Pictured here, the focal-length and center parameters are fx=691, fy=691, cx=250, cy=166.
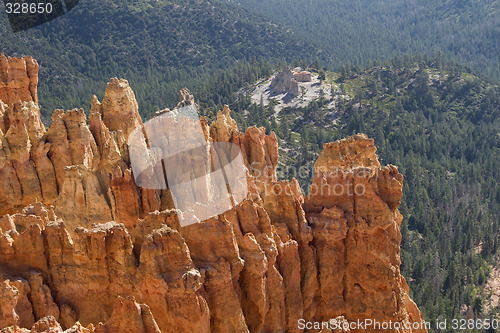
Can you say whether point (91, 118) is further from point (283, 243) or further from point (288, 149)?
point (288, 149)

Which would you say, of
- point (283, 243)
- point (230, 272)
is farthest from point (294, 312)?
point (230, 272)

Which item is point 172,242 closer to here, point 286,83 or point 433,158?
point 433,158

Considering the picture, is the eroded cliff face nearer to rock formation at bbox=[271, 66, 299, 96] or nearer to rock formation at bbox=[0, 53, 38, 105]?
rock formation at bbox=[0, 53, 38, 105]

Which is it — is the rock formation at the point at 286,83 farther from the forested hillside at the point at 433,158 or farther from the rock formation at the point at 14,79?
the rock formation at the point at 14,79

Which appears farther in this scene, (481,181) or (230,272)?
(481,181)

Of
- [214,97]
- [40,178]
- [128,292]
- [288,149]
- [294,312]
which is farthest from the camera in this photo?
[214,97]

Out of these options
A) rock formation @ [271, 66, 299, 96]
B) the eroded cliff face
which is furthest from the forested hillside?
the eroded cliff face

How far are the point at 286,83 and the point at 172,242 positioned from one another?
169 m

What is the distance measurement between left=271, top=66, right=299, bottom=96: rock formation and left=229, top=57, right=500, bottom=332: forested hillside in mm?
8611

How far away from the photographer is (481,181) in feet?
458

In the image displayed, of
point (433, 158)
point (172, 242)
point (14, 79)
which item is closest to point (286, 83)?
point (433, 158)

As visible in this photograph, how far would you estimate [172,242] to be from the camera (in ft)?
74.6

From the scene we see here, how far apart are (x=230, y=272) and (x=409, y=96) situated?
178 m

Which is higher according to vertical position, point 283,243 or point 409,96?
point 283,243
